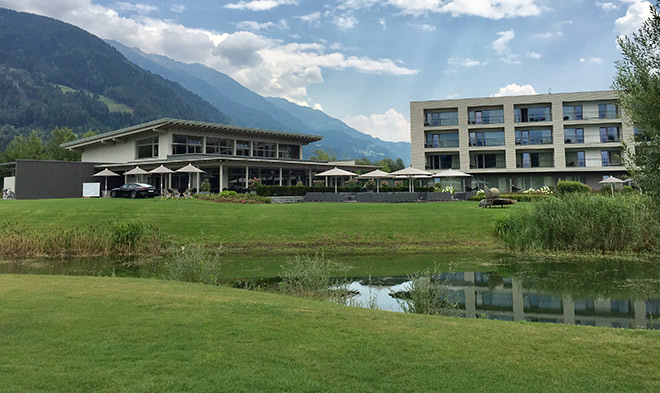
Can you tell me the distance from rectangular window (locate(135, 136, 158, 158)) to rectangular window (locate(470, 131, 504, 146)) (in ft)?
123

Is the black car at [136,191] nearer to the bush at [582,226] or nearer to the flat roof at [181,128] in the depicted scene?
the flat roof at [181,128]

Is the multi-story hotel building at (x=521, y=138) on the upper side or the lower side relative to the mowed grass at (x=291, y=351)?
upper

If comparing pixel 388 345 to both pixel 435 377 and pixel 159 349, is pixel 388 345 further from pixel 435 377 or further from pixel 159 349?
pixel 159 349

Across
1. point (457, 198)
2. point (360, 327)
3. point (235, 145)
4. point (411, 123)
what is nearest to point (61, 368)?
point (360, 327)

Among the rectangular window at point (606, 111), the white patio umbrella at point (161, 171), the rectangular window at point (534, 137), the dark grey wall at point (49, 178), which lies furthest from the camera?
the rectangular window at point (534, 137)

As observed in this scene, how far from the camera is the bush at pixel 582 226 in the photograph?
50.8ft

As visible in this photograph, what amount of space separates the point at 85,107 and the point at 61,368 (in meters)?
154

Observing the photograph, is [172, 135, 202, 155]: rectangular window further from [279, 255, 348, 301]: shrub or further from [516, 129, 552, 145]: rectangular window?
[516, 129, 552, 145]: rectangular window

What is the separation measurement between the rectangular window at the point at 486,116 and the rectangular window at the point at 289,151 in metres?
22.4

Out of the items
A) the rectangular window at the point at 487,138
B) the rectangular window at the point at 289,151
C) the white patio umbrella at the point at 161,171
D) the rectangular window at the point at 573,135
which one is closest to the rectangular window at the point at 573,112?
the rectangular window at the point at 573,135

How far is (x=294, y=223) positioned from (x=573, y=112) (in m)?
44.7

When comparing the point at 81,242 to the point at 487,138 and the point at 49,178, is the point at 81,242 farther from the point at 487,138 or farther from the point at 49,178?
the point at 487,138

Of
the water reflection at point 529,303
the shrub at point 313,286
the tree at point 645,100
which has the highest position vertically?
the tree at point 645,100

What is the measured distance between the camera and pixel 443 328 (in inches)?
213
